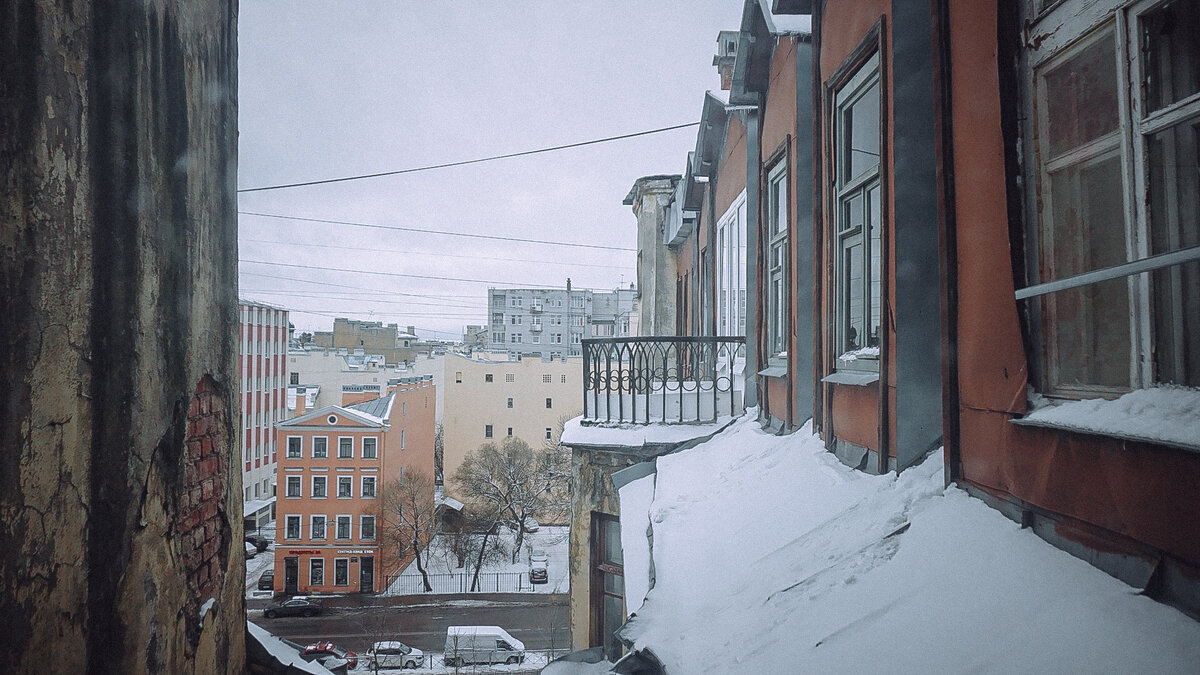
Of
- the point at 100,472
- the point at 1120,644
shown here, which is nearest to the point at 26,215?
the point at 100,472

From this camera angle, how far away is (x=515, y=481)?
26.8 metres

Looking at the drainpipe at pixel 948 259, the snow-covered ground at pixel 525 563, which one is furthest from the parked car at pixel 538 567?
the drainpipe at pixel 948 259

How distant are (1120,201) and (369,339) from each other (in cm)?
4690

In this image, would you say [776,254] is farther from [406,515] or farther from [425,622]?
[406,515]

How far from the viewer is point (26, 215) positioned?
1.62m

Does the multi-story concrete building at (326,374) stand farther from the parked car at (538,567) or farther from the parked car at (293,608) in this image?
the parked car at (538,567)

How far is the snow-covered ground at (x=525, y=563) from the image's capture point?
22984 mm

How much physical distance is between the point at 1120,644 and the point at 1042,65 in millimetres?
1669

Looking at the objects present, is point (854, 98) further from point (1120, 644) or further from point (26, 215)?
point (26, 215)

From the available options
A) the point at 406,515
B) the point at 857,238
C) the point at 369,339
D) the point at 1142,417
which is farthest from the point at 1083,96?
the point at 369,339

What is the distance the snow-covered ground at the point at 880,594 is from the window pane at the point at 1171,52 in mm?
1195

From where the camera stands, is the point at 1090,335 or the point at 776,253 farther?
the point at 776,253

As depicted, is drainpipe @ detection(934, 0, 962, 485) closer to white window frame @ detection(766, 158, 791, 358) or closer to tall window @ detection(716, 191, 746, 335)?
white window frame @ detection(766, 158, 791, 358)

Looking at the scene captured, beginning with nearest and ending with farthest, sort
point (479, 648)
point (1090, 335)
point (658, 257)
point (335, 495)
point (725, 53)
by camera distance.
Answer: point (1090, 335), point (725, 53), point (658, 257), point (479, 648), point (335, 495)
